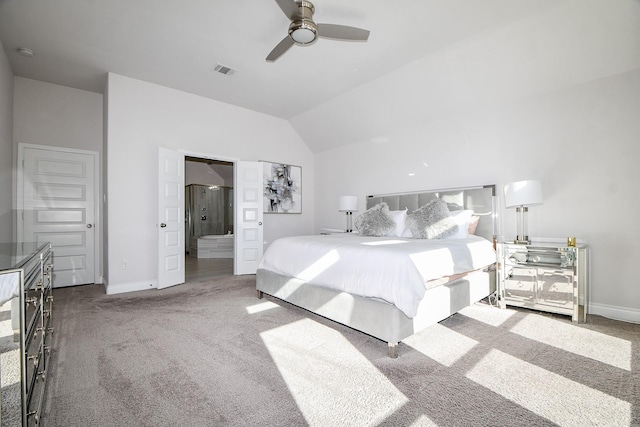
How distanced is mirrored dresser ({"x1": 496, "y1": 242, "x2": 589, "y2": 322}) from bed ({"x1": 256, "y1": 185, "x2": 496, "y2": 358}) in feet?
0.55

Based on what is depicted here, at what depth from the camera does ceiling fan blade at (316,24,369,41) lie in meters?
2.59

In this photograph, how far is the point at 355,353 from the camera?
86.0 inches

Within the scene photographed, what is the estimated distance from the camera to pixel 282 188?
6.05 m

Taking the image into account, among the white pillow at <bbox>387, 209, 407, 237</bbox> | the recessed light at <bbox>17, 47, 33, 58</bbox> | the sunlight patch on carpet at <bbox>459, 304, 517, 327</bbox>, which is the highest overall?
the recessed light at <bbox>17, 47, 33, 58</bbox>

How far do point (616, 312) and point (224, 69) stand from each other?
5.30 m

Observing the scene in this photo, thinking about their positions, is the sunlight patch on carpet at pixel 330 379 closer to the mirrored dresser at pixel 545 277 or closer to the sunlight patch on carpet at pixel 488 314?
the sunlight patch on carpet at pixel 488 314

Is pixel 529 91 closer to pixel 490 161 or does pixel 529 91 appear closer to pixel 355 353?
pixel 490 161

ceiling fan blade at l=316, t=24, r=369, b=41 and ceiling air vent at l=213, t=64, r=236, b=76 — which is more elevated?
ceiling air vent at l=213, t=64, r=236, b=76

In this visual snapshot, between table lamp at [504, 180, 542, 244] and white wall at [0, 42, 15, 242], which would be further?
white wall at [0, 42, 15, 242]

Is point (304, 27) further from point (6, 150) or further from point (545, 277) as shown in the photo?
point (6, 150)

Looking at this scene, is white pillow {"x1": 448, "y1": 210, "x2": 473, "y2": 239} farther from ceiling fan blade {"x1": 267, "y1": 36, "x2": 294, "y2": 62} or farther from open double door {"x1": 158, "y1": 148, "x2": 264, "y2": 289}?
open double door {"x1": 158, "y1": 148, "x2": 264, "y2": 289}

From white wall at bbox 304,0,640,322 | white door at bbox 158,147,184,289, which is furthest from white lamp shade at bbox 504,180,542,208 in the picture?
white door at bbox 158,147,184,289

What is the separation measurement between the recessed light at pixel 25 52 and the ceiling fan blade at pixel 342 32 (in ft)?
11.7

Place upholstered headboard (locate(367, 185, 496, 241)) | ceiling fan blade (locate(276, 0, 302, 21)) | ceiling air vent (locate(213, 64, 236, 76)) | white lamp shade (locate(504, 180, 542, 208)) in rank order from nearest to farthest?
ceiling fan blade (locate(276, 0, 302, 21))
white lamp shade (locate(504, 180, 542, 208))
upholstered headboard (locate(367, 185, 496, 241))
ceiling air vent (locate(213, 64, 236, 76))
